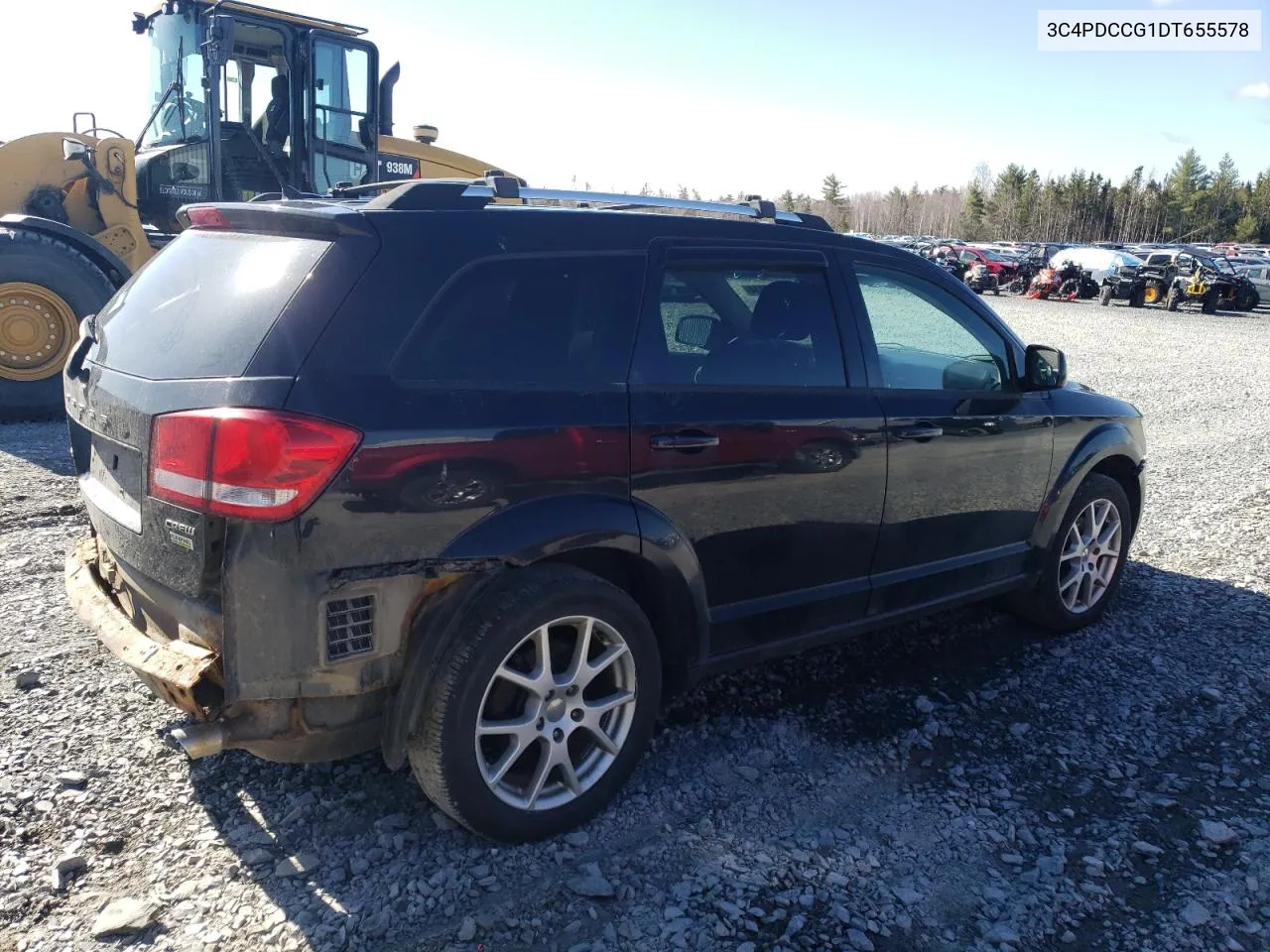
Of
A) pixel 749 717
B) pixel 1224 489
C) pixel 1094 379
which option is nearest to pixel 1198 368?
pixel 1094 379

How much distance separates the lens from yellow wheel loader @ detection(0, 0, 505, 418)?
865 cm

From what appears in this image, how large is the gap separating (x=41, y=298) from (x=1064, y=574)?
8103 millimetres

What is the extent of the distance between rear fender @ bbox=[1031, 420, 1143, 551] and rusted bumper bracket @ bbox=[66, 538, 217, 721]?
3.63m

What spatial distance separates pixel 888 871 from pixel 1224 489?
6.35 meters

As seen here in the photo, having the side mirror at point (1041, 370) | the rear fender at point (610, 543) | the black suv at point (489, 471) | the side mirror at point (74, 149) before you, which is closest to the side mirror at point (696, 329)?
the black suv at point (489, 471)

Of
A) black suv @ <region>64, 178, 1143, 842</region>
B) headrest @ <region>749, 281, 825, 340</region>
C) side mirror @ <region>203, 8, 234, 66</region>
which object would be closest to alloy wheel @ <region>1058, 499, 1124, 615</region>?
black suv @ <region>64, 178, 1143, 842</region>

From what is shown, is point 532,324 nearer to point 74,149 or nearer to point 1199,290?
point 74,149

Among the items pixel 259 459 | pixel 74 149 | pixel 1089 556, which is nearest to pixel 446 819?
pixel 259 459

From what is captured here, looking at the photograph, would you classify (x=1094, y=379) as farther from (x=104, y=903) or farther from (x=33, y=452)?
(x=104, y=903)

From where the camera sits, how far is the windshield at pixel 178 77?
8.95 m

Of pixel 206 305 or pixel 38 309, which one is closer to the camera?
pixel 206 305

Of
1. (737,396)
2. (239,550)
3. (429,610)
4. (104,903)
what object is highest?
(737,396)

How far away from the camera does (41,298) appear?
317 inches

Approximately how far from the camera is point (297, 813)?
3041 millimetres
